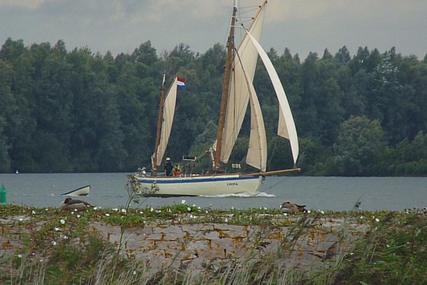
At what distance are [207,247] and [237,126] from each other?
37.1m

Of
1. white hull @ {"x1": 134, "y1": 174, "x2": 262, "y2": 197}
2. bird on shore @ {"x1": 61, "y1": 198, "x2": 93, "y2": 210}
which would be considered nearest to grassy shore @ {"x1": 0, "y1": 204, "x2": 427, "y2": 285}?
bird on shore @ {"x1": 61, "y1": 198, "x2": 93, "y2": 210}

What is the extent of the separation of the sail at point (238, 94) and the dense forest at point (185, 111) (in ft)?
119

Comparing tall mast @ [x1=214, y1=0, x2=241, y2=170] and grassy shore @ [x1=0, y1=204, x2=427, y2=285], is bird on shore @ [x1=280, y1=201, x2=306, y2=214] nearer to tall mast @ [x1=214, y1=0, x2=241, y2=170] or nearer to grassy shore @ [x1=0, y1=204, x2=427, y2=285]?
grassy shore @ [x1=0, y1=204, x2=427, y2=285]

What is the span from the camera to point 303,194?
67125 millimetres

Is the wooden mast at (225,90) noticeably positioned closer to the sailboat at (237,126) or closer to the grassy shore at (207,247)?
the sailboat at (237,126)

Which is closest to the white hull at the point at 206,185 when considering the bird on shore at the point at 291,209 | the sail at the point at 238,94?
the sail at the point at 238,94

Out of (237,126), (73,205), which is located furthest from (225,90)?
(73,205)

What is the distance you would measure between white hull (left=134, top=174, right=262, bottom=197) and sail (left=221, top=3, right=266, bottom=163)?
161 centimetres

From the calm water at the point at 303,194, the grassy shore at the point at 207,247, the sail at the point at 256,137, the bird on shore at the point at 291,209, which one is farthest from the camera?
the sail at the point at 256,137

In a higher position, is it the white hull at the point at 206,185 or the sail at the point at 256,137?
the sail at the point at 256,137

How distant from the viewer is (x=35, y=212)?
19.5 m

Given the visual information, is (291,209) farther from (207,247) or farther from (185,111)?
(185,111)

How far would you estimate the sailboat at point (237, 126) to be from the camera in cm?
A: 5488

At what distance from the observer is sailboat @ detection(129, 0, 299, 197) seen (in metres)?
54.9
